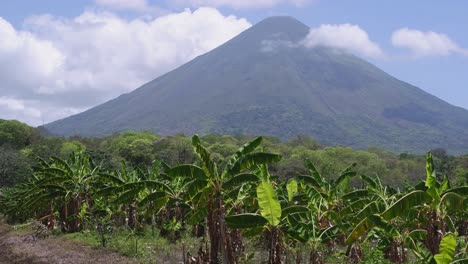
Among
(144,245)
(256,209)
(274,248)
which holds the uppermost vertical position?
(256,209)

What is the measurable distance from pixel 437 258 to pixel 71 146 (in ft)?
311

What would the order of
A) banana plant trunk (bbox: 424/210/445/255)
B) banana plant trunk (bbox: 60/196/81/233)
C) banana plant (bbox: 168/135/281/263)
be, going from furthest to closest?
banana plant trunk (bbox: 60/196/81/233) < banana plant trunk (bbox: 424/210/445/255) < banana plant (bbox: 168/135/281/263)

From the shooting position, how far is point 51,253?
2492 centimetres

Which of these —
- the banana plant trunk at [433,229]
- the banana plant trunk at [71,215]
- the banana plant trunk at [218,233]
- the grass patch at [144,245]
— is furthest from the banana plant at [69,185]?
the banana plant trunk at [433,229]

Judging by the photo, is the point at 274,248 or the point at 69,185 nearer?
the point at 274,248

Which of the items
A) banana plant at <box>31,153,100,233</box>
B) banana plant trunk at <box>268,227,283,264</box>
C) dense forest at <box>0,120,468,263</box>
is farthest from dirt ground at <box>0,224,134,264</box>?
banana plant trunk at <box>268,227,283,264</box>

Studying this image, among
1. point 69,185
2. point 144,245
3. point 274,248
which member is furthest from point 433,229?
point 69,185

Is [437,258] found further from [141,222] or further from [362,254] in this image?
[141,222]

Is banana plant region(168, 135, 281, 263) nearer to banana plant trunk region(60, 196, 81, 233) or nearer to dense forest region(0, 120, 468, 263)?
dense forest region(0, 120, 468, 263)

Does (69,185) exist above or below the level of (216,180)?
below

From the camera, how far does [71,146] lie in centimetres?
10019

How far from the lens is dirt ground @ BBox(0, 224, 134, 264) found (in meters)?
23.2

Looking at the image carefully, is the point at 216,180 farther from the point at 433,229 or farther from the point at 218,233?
Answer: the point at 433,229

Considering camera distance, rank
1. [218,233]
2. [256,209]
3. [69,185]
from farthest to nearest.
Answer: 1. [69,185]
2. [256,209]
3. [218,233]
